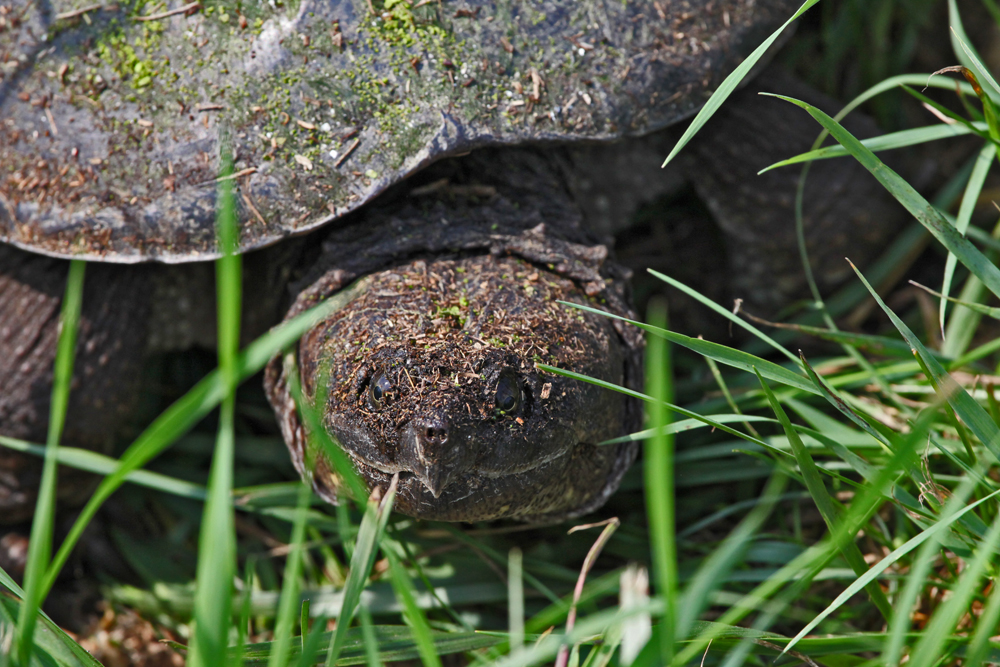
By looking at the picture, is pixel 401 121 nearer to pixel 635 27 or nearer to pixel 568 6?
pixel 568 6

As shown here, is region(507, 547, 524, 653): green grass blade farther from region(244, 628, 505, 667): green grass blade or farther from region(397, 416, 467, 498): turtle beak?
region(397, 416, 467, 498): turtle beak

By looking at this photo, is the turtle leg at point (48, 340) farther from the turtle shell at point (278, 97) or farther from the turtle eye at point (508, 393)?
the turtle eye at point (508, 393)

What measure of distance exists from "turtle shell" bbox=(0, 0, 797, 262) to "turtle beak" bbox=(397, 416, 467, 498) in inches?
27.1

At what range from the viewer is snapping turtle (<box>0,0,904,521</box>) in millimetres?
1869

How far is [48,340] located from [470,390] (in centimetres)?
144

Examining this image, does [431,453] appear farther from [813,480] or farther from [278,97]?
[278,97]

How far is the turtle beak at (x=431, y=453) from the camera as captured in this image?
4.91 ft

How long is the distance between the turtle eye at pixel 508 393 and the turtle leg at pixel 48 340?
1285 mm

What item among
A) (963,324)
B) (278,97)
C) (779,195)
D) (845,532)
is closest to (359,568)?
(845,532)

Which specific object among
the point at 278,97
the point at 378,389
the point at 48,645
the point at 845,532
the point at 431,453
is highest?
the point at 278,97

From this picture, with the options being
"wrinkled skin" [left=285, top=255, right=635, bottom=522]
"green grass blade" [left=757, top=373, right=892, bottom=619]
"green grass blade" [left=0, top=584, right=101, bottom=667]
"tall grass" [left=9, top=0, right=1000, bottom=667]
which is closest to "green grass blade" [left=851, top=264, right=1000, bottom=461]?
"tall grass" [left=9, top=0, right=1000, bottom=667]

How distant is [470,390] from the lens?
62.0 inches

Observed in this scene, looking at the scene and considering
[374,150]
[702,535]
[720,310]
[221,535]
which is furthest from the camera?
[702,535]

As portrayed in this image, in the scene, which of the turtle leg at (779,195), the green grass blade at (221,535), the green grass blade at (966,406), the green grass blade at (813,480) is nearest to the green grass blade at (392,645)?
the green grass blade at (221,535)
